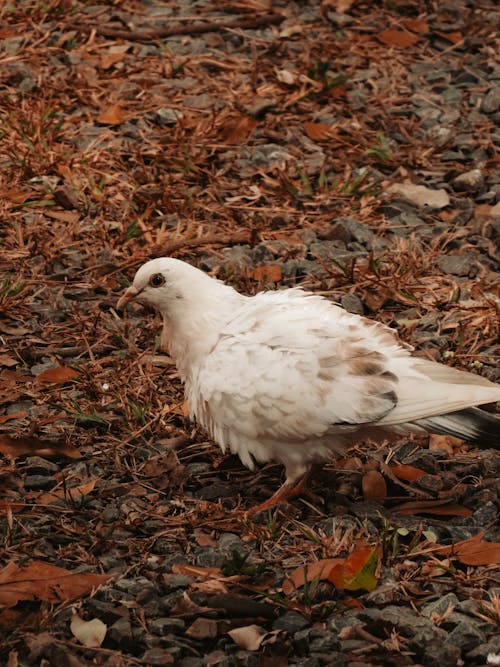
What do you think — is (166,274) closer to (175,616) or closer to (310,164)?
(175,616)

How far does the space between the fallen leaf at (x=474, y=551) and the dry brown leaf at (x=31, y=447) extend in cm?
146

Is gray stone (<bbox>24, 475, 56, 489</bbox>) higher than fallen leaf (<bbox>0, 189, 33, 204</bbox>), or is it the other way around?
fallen leaf (<bbox>0, 189, 33, 204</bbox>)

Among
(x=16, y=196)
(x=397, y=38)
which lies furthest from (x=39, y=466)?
(x=397, y=38)

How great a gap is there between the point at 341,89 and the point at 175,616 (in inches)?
168

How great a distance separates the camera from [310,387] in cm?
405

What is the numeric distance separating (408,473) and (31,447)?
1.40 metres

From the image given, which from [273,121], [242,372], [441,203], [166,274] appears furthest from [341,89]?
[242,372]

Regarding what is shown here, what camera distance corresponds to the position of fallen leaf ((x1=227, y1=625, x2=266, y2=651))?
3381 millimetres

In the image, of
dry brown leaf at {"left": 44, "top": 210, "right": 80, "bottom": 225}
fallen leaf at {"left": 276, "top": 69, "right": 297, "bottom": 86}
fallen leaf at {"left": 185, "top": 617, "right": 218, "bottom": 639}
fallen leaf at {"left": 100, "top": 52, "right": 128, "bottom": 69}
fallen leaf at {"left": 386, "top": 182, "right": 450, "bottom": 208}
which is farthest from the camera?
fallen leaf at {"left": 100, "top": 52, "right": 128, "bottom": 69}

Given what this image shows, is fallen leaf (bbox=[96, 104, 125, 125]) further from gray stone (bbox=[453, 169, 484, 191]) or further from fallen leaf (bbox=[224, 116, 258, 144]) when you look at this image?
gray stone (bbox=[453, 169, 484, 191])

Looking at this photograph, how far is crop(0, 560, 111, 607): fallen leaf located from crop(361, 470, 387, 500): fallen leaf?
1.04 metres

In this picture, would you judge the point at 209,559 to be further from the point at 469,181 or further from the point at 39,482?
the point at 469,181

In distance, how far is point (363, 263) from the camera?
5.72 m

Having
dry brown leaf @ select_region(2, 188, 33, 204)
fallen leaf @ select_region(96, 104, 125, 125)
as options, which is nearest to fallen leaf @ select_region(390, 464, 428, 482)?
dry brown leaf @ select_region(2, 188, 33, 204)
